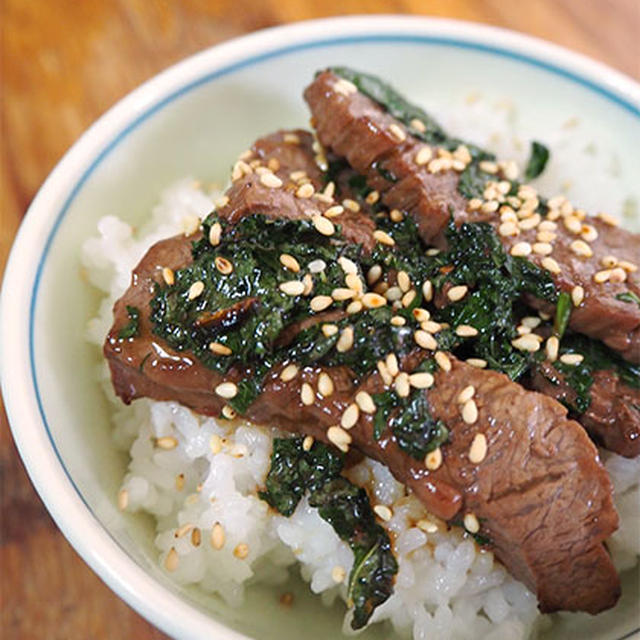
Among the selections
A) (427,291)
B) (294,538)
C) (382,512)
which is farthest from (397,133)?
(294,538)

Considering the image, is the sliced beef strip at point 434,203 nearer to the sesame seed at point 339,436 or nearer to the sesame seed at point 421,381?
the sesame seed at point 421,381

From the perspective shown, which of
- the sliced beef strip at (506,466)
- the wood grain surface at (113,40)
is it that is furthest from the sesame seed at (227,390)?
the wood grain surface at (113,40)

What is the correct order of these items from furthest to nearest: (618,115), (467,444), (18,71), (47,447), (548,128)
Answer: (18,71) < (548,128) < (618,115) < (47,447) < (467,444)

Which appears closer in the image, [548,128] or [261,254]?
[261,254]

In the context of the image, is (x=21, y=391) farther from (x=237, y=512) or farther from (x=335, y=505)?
(x=335, y=505)

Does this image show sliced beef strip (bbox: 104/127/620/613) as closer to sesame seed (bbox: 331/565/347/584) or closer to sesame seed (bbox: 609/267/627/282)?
sesame seed (bbox: 331/565/347/584)

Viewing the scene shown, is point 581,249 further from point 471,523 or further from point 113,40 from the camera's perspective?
point 113,40

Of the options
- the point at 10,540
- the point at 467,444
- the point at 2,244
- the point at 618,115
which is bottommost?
the point at 10,540

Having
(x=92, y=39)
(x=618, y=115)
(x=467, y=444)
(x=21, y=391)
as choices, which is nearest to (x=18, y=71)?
(x=92, y=39)

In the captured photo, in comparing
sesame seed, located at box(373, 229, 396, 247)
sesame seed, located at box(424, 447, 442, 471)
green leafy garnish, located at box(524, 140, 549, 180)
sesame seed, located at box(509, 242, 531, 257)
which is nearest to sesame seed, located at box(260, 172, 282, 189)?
sesame seed, located at box(373, 229, 396, 247)
